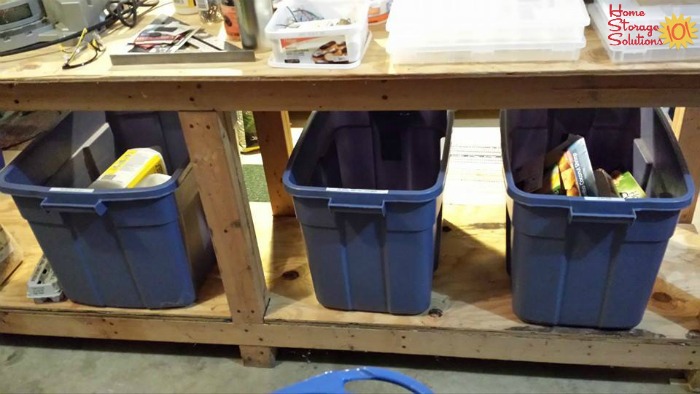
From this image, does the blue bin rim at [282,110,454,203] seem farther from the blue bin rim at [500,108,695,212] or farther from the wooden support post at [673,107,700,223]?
the wooden support post at [673,107,700,223]

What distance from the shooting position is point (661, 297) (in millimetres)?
1350

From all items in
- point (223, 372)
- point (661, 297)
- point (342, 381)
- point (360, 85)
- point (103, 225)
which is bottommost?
point (223, 372)

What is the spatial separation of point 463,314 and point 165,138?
0.88 meters

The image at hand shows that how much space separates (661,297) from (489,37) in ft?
2.34

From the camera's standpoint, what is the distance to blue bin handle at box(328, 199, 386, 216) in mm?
1171

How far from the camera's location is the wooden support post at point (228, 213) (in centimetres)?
116

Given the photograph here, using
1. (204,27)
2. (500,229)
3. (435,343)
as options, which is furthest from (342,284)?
(204,27)

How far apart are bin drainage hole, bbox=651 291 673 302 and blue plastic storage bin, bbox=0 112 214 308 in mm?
1000

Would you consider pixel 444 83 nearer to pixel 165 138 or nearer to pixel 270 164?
pixel 270 164

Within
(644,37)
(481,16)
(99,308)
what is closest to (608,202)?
(644,37)

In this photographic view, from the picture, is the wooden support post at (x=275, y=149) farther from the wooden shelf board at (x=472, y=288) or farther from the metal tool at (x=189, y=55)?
the metal tool at (x=189, y=55)

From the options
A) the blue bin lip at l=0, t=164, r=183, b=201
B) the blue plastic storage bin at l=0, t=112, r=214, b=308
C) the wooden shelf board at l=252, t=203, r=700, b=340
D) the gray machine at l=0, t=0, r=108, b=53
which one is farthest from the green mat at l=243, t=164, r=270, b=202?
the gray machine at l=0, t=0, r=108, b=53

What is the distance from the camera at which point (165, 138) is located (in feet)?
5.46

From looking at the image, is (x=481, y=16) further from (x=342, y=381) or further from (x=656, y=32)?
(x=342, y=381)
